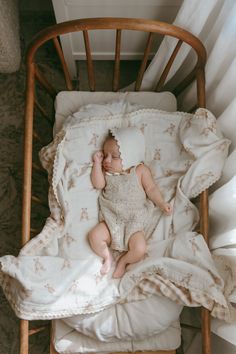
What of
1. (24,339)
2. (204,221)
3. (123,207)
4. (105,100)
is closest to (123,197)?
(123,207)

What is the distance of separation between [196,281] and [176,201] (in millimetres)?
255

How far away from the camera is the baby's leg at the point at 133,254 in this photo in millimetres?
1249

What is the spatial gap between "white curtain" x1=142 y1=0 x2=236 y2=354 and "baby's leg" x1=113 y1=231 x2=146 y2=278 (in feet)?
0.69

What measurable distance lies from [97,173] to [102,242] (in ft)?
0.71

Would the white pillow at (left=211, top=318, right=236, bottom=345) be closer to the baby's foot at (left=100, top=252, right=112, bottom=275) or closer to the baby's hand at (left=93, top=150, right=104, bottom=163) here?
the baby's foot at (left=100, top=252, right=112, bottom=275)

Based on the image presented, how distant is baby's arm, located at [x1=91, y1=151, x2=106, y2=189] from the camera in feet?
4.38

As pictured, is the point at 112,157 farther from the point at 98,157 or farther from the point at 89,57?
the point at 89,57

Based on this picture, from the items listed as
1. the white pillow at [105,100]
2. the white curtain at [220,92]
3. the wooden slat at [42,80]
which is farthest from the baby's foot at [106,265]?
the wooden slat at [42,80]

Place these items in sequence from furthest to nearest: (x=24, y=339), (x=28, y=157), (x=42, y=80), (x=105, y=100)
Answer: (x=105, y=100)
(x=42, y=80)
(x=28, y=157)
(x=24, y=339)

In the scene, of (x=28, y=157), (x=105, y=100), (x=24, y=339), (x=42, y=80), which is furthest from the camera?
(x=105, y=100)

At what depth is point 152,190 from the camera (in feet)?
4.37

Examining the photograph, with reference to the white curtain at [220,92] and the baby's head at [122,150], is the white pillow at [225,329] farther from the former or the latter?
the baby's head at [122,150]

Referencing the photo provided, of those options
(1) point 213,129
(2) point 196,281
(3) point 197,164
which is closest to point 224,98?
(1) point 213,129

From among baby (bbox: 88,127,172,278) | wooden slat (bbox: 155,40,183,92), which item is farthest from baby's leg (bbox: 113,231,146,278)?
Result: wooden slat (bbox: 155,40,183,92)
